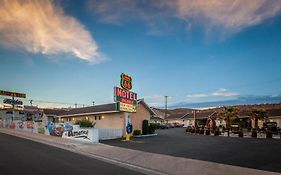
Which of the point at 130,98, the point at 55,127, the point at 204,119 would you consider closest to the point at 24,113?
the point at 204,119

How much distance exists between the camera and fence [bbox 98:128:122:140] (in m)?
29.0

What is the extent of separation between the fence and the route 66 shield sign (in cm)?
543

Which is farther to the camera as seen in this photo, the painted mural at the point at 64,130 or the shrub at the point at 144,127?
the shrub at the point at 144,127

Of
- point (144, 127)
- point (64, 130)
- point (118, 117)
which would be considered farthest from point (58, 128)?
point (144, 127)

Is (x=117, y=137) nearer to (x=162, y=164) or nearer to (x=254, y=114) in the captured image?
(x=162, y=164)

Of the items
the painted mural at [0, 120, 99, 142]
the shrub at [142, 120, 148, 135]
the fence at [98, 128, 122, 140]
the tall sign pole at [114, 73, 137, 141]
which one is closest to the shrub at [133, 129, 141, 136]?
the shrub at [142, 120, 148, 135]

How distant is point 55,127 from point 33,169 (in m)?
22.2

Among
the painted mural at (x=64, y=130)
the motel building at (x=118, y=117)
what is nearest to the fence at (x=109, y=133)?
the motel building at (x=118, y=117)

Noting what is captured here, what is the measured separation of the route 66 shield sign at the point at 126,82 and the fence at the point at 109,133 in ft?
17.8

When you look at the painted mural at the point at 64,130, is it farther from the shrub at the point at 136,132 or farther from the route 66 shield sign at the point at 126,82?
the shrub at the point at 136,132

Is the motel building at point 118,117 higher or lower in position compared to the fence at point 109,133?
higher

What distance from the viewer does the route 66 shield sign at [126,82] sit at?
95.3 feet

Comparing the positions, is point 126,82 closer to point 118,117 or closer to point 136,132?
point 118,117

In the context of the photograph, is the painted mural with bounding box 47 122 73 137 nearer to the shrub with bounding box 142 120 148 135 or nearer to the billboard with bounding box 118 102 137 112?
the billboard with bounding box 118 102 137 112
